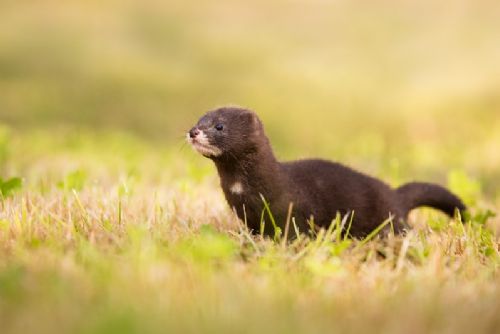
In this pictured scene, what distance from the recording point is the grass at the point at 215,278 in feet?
7.43

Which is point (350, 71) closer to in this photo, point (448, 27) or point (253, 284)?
point (448, 27)

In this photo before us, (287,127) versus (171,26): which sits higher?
(171,26)

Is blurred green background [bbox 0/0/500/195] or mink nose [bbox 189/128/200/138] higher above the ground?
blurred green background [bbox 0/0/500/195]

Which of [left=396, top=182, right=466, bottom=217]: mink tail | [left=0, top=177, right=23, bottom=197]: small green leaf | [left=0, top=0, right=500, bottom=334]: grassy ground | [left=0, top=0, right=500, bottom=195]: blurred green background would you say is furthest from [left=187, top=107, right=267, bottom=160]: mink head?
[left=0, top=0, right=500, bottom=195]: blurred green background

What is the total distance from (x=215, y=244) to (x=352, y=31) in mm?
13109

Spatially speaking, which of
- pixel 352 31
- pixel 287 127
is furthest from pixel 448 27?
pixel 287 127

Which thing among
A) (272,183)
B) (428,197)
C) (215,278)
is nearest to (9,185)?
(272,183)

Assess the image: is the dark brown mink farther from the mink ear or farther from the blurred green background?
the blurred green background

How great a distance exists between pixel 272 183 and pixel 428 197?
56.4 inches

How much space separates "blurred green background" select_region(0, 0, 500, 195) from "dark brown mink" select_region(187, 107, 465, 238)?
5.94 m

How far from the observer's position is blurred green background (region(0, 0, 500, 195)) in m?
12.3

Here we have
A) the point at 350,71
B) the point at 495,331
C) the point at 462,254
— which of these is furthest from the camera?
the point at 350,71

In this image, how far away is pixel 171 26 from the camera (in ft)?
49.8

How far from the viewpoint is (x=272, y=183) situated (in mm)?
4164
